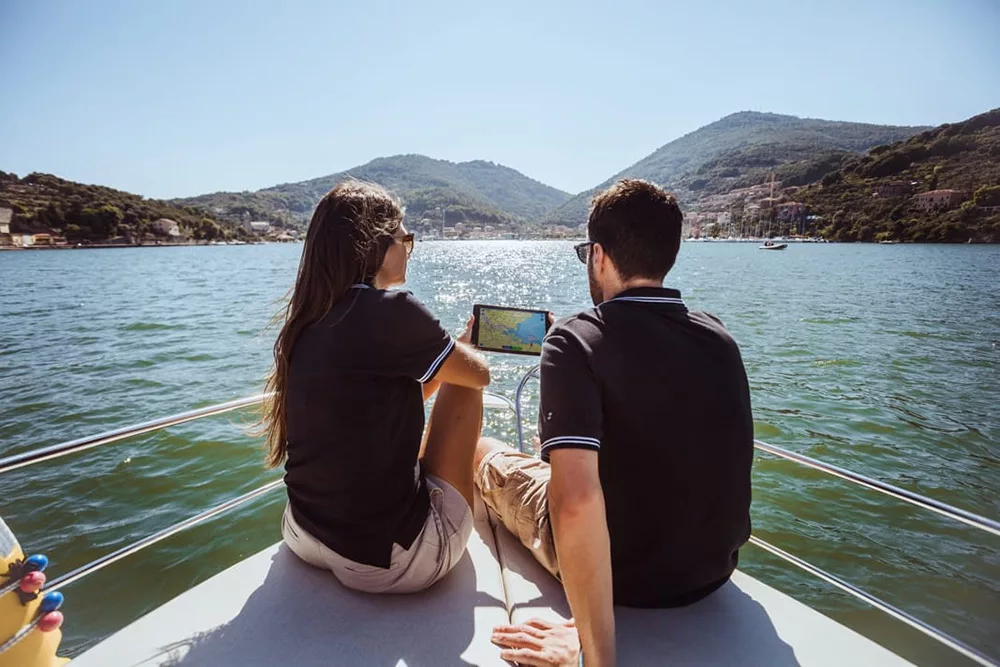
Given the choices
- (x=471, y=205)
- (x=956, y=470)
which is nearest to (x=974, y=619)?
(x=956, y=470)

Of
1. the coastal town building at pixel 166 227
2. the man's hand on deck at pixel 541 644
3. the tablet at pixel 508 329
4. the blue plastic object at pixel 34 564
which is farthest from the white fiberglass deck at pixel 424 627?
the coastal town building at pixel 166 227

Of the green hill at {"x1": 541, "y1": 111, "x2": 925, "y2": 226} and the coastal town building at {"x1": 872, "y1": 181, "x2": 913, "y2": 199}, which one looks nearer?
the coastal town building at {"x1": 872, "y1": 181, "x2": 913, "y2": 199}

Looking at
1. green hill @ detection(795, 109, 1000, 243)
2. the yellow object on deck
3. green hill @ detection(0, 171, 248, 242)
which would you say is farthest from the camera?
green hill @ detection(0, 171, 248, 242)

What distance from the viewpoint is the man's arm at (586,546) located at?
47.0 inches

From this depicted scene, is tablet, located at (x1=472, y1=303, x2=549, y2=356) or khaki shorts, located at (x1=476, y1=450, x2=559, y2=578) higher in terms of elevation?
→ tablet, located at (x1=472, y1=303, x2=549, y2=356)

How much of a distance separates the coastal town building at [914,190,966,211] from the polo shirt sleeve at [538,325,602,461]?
9017 cm

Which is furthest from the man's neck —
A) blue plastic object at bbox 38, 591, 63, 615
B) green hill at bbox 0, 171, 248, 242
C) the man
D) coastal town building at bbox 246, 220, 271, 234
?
coastal town building at bbox 246, 220, 271, 234

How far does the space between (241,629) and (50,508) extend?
14.8ft

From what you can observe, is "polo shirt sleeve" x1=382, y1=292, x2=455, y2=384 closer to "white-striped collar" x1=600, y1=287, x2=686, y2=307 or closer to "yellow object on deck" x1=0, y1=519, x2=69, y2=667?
"white-striped collar" x1=600, y1=287, x2=686, y2=307

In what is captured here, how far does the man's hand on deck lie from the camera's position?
1285mm

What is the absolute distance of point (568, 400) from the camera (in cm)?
124

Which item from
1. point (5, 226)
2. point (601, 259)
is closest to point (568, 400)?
point (601, 259)

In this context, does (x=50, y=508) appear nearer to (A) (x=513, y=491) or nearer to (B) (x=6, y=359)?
(A) (x=513, y=491)

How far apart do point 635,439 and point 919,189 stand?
323ft
